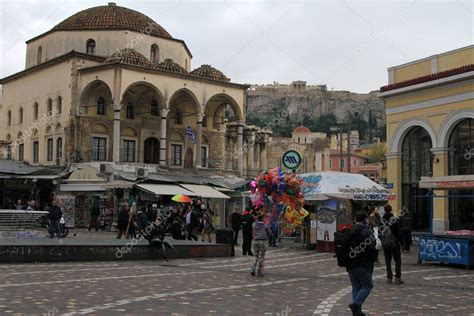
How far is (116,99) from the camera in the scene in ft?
125

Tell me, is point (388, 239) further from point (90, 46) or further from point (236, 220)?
point (90, 46)

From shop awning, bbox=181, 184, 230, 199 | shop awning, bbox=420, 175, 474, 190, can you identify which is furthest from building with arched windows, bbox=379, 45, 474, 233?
shop awning, bbox=181, 184, 230, 199

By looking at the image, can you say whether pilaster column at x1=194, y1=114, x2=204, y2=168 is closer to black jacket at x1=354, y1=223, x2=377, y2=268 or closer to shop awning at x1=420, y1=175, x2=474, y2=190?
shop awning at x1=420, y1=175, x2=474, y2=190

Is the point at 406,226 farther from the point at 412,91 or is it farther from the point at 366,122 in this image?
the point at 366,122

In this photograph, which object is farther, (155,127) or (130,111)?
(155,127)

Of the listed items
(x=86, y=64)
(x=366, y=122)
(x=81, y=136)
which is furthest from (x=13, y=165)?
(x=366, y=122)

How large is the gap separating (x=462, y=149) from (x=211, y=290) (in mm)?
19176

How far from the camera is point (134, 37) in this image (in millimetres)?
44750

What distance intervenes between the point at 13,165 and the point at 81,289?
3073cm

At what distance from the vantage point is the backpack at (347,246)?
8633 mm

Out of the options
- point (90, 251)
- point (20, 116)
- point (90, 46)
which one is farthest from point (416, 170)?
point (20, 116)

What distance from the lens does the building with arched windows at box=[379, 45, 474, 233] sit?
2694 cm

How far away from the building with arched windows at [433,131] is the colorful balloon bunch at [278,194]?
9850 mm

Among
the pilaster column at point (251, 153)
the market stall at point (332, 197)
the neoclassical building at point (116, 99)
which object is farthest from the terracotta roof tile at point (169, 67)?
the market stall at point (332, 197)
